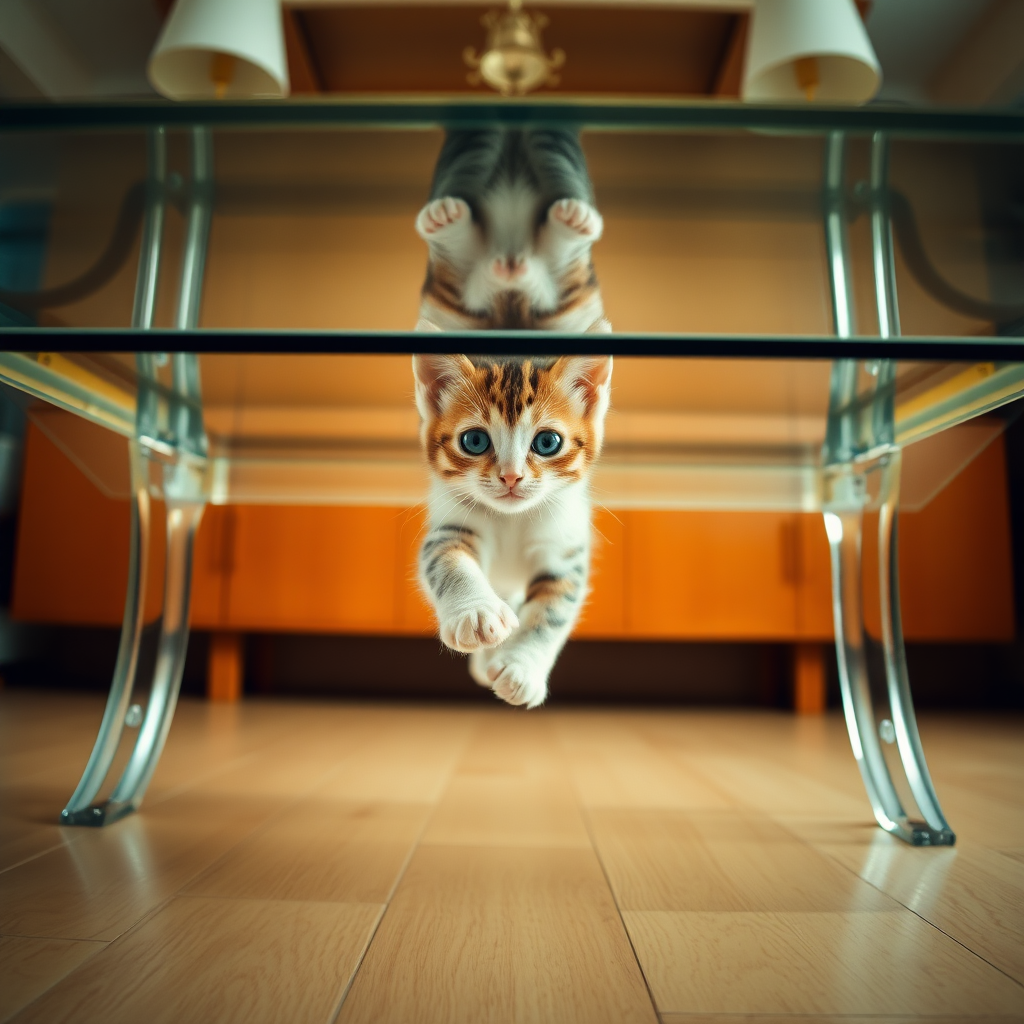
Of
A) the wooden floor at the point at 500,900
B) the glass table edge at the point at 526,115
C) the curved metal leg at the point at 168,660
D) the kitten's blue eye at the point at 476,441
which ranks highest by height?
the glass table edge at the point at 526,115

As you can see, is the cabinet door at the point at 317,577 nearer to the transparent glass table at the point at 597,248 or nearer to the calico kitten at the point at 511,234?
the transparent glass table at the point at 597,248

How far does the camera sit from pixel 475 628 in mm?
492

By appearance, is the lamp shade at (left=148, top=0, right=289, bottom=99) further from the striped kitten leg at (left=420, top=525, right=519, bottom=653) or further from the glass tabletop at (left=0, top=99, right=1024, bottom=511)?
the striped kitten leg at (left=420, top=525, right=519, bottom=653)

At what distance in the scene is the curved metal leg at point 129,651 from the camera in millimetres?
852

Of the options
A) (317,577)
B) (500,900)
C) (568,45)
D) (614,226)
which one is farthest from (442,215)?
(568,45)

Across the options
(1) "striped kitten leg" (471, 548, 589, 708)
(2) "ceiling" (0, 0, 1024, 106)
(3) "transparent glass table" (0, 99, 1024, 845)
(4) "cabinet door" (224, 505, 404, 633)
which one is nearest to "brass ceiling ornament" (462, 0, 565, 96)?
(2) "ceiling" (0, 0, 1024, 106)

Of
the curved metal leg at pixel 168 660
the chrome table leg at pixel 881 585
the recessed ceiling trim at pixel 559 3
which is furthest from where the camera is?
the recessed ceiling trim at pixel 559 3

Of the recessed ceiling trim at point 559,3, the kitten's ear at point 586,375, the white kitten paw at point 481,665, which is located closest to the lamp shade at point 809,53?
the recessed ceiling trim at point 559,3

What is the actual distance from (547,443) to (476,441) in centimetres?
5

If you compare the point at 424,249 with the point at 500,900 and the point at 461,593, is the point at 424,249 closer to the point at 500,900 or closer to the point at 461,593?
the point at 461,593

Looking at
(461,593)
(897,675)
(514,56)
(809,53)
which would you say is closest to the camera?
(461,593)

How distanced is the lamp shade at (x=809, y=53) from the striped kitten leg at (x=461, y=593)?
3.93 feet

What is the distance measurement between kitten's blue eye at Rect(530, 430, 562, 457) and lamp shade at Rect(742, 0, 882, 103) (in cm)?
118

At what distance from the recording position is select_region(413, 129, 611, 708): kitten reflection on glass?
1.57ft
